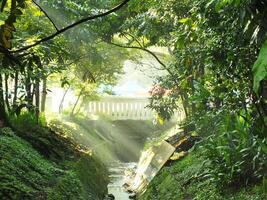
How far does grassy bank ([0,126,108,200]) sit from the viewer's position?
5672 mm

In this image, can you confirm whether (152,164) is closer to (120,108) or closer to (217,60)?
(217,60)

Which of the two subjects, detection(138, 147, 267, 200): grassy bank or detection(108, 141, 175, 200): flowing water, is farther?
detection(108, 141, 175, 200): flowing water

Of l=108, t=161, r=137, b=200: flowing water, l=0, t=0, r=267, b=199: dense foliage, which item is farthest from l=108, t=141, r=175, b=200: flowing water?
l=0, t=0, r=267, b=199: dense foliage

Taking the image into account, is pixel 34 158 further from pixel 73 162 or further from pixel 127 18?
pixel 127 18

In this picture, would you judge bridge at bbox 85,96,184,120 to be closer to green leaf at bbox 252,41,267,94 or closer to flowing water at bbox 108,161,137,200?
flowing water at bbox 108,161,137,200

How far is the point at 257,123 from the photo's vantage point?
632 centimetres

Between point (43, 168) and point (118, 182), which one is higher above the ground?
point (43, 168)

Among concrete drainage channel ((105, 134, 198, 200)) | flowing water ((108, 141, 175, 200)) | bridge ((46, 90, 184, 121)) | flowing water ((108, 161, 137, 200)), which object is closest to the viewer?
concrete drainage channel ((105, 134, 198, 200))

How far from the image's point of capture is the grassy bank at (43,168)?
5672mm

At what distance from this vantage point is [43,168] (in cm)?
707

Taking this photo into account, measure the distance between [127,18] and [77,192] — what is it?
5.89 meters

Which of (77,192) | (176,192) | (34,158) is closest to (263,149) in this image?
(176,192)

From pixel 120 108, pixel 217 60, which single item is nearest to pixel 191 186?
pixel 217 60

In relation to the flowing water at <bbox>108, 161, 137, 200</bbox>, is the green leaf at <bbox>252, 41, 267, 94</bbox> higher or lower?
higher
